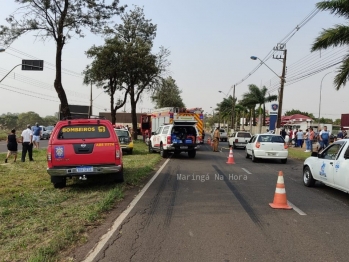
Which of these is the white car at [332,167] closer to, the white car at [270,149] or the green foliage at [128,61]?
the white car at [270,149]

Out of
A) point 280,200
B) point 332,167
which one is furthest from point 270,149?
point 280,200

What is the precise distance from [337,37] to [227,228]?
15.8 meters

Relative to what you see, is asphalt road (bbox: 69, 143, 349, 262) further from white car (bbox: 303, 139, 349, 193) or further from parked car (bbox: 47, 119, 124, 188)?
parked car (bbox: 47, 119, 124, 188)

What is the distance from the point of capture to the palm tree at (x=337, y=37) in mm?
17953

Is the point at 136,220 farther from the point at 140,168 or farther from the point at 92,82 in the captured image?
the point at 92,82

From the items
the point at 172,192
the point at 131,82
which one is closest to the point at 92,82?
the point at 131,82

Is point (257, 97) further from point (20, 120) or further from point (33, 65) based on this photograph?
point (20, 120)

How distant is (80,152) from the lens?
30.4 feet

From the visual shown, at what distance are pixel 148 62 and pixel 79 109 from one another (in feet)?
23.7

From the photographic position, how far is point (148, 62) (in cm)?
3114

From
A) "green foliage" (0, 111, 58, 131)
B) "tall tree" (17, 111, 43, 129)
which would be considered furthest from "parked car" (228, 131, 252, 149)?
"tall tree" (17, 111, 43, 129)

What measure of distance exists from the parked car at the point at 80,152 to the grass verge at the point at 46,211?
20.1 inches

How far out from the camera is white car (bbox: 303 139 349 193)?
27.6ft

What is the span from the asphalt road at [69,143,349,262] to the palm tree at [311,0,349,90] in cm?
1100
